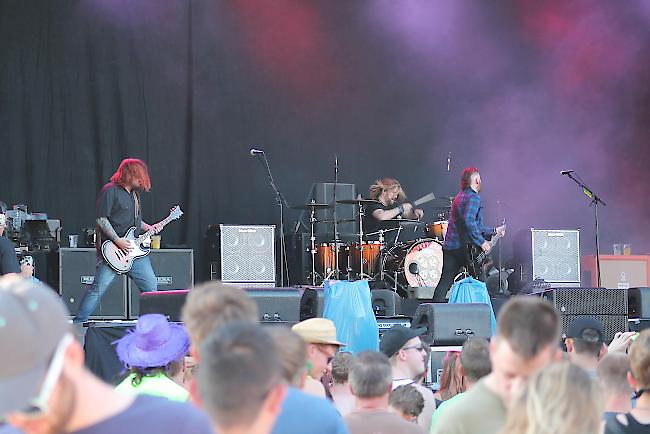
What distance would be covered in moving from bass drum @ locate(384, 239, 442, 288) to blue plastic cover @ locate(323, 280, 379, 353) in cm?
343

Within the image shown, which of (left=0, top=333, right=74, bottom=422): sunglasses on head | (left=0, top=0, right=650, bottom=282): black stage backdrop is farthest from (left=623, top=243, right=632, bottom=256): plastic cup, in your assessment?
(left=0, top=333, right=74, bottom=422): sunglasses on head

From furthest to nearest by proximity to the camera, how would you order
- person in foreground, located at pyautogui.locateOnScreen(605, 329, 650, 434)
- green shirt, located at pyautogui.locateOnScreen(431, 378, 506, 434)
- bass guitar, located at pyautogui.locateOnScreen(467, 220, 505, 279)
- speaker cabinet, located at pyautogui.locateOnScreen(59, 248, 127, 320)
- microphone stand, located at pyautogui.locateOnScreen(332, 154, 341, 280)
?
microphone stand, located at pyautogui.locateOnScreen(332, 154, 341, 280), speaker cabinet, located at pyautogui.locateOnScreen(59, 248, 127, 320), bass guitar, located at pyautogui.locateOnScreen(467, 220, 505, 279), person in foreground, located at pyautogui.locateOnScreen(605, 329, 650, 434), green shirt, located at pyautogui.locateOnScreen(431, 378, 506, 434)

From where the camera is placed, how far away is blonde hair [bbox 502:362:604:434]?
8.28ft

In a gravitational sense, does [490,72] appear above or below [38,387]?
above

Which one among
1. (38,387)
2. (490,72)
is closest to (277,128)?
(490,72)

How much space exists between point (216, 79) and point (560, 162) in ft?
15.9

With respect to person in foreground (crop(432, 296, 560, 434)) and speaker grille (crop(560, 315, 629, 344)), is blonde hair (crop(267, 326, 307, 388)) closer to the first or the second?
person in foreground (crop(432, 296, 560, 434))

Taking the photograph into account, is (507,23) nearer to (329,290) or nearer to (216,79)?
(216,79)

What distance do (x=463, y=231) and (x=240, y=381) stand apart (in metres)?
8.26

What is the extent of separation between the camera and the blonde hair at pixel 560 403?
252 centimetres

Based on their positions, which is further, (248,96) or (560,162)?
(560,162)

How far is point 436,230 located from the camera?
1276cm

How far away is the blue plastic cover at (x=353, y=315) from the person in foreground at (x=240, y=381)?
618cm

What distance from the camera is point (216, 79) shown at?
513 inches
